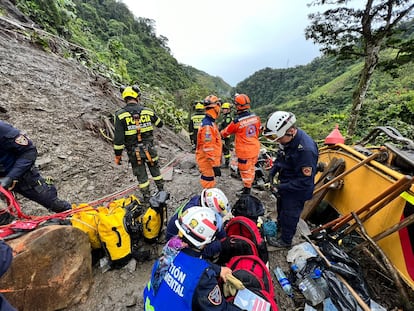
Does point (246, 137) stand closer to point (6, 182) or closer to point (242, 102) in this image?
point (242, 102)

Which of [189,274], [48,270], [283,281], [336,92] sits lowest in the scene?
[283,281]

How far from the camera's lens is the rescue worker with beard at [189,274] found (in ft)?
5.48

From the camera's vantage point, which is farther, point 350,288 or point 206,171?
point 206,171

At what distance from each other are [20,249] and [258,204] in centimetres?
297

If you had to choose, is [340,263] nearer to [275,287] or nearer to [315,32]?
[275,287]

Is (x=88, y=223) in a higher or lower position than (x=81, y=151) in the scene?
lower

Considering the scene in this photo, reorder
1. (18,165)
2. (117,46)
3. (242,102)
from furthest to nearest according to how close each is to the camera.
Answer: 1. (117,46)
2. (242,102)
3. (18,165)

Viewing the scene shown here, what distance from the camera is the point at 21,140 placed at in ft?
9.33

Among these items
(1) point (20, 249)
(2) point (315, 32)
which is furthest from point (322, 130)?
(1) point (20, 249)

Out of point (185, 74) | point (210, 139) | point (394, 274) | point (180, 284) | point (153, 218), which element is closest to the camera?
point (180, 284)

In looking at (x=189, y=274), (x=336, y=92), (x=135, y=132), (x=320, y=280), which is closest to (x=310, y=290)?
(x=320, y=280)

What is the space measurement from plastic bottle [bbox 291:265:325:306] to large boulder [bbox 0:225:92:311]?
2.65 m

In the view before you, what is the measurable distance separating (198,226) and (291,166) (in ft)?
6.45

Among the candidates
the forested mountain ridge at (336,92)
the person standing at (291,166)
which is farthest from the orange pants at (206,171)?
the forested mountain ridge at (336,92)
